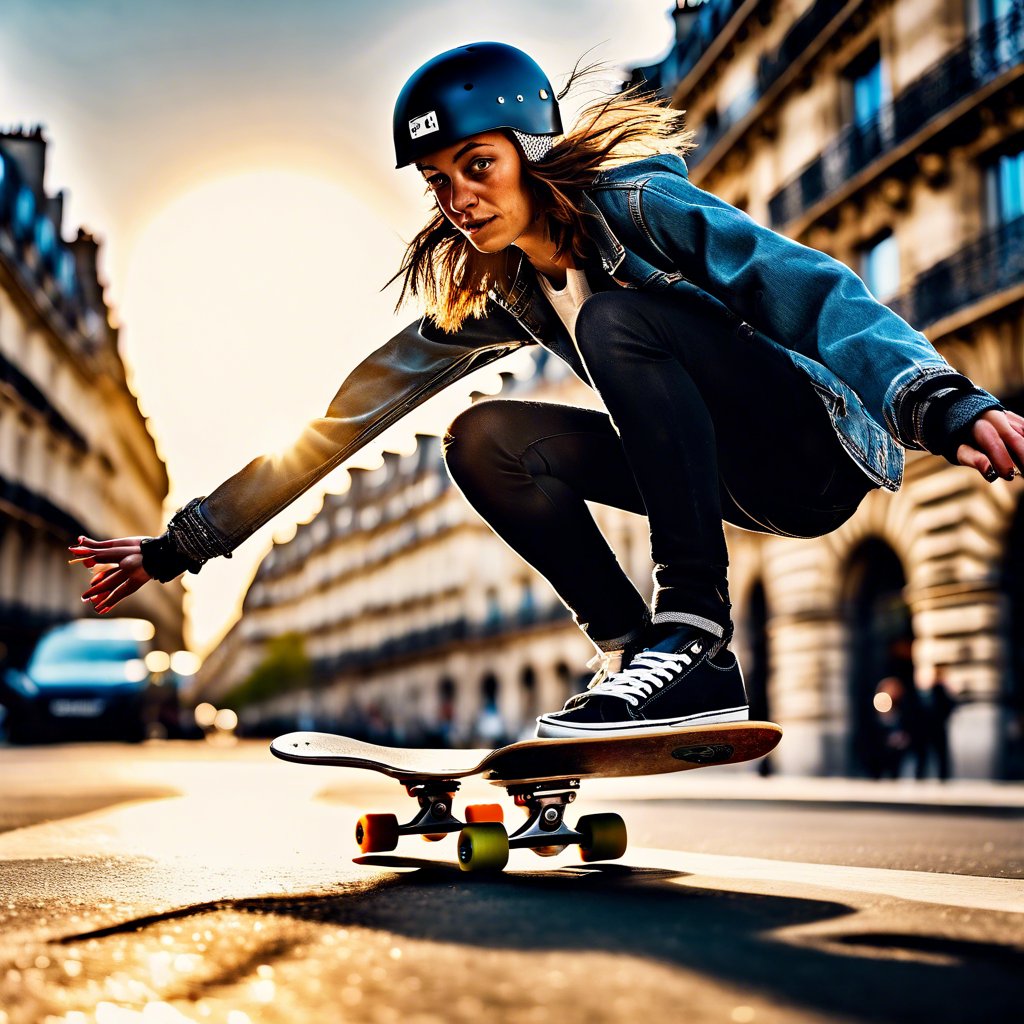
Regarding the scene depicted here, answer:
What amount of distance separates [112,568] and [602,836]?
1.25m

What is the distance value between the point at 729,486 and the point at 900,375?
0.78 m

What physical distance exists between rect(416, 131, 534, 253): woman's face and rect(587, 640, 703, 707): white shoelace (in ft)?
3.00

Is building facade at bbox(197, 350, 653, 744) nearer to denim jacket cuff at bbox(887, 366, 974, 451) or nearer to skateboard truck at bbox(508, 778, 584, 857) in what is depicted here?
skateboard truck at bbox(508, 778, 584, 857)

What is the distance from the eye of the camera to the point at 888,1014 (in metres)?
1.18

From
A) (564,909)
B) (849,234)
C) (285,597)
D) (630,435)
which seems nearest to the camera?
(564,909)

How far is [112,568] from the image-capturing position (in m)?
3.00

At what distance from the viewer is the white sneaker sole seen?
248 centimetres

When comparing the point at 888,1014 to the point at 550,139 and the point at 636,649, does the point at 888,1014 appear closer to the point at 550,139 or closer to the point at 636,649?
the point at 636,649

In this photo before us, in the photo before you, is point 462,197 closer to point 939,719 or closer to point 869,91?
point 939,719

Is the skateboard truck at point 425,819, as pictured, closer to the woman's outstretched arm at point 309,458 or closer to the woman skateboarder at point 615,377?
the woman skateboarder at point 615,377

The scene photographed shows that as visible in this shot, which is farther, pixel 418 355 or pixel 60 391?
pixel 60 391

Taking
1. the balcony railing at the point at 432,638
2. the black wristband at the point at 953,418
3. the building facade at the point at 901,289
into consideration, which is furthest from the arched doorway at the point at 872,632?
the balcony railing at the point at 432,638

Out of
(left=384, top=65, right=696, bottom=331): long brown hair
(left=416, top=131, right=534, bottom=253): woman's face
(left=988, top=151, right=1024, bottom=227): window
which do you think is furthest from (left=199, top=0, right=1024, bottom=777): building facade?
(left=416, top=131, right=534, bottom=253): woman's face

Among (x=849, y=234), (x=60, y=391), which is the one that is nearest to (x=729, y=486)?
(x=849, y=234)
